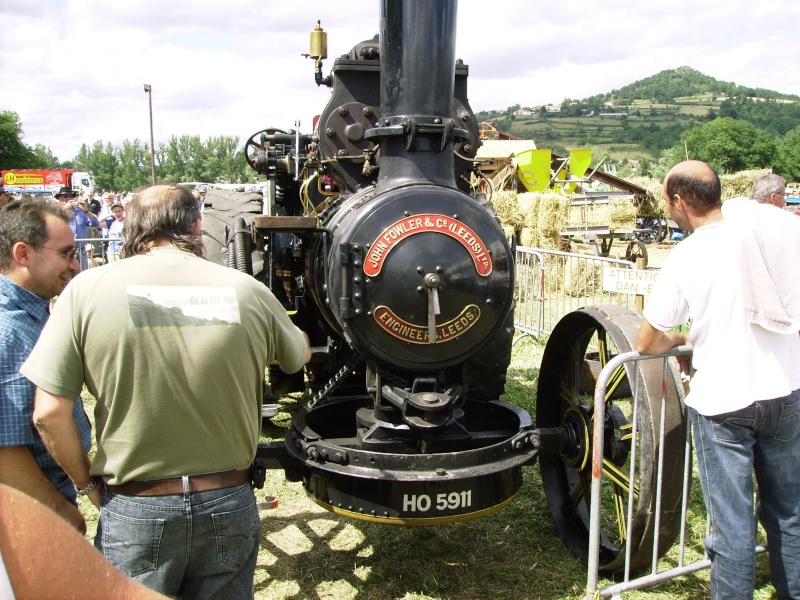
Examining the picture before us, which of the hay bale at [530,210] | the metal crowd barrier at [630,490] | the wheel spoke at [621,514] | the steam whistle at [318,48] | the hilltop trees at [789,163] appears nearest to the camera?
the metal crowd barrier at [630,490]

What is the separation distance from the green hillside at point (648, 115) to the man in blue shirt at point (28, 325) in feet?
299

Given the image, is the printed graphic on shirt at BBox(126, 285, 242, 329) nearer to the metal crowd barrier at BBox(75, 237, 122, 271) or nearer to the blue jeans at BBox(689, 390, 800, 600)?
the blue jeans at BBox(689, 390, 800, 600)

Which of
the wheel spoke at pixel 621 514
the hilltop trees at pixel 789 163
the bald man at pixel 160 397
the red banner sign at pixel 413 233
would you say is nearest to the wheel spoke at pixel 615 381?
the wheel spoke at pixel 621 514

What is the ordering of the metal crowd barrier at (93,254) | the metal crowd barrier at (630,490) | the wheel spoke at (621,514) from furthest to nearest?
the metal crowd barrier at (93,254)
the wheel spoke at (621,514)
the metal crowd barrier at (630,490)

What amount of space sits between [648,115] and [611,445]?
14541 centimetres

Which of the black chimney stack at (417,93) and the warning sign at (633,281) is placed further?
the warning sign at (633,281)

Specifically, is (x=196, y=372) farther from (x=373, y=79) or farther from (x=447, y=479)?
(x=373, y=79)

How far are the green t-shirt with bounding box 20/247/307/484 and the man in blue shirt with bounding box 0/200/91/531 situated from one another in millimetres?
258

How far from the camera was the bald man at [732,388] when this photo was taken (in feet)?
8.34

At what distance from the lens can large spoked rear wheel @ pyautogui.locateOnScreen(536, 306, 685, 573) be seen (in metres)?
2.97

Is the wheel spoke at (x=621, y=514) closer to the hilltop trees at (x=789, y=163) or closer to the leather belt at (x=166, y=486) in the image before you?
the leather belt at (x=166, y=486)

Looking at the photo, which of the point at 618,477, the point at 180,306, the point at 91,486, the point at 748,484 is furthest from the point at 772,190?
the point at 91,486

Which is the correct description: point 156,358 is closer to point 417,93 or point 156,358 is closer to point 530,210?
point 417,93

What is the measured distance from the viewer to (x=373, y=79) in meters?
4.15
